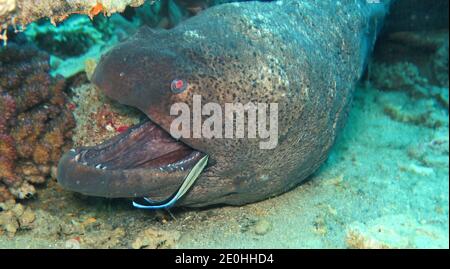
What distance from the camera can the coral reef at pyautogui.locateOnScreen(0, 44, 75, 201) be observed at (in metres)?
3.42

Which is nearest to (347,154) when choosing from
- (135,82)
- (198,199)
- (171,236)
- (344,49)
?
(344,49)

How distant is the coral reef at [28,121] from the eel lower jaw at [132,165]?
85 centimetres

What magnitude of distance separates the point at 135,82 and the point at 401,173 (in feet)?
11.7

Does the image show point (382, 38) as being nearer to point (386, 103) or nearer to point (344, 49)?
point (386, 103)

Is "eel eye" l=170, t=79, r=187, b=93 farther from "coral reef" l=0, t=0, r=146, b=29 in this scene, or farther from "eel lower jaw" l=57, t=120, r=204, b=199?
"coral reef" l=0, t=0, r=146, b=29

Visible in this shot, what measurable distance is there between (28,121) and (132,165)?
1302mm

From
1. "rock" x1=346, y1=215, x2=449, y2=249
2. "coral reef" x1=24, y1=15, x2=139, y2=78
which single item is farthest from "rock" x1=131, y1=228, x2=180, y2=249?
"coral reef" x1=24, y1=15, x2=139, y2=78

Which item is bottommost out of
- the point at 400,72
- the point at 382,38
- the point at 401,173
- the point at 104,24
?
the point at 401,173

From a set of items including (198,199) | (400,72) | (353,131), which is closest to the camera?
(198,199)

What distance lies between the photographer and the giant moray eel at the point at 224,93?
273 cm

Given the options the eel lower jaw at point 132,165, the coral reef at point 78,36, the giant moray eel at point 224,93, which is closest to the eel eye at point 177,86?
the giant moray eel at point 224,93

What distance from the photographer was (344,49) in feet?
12.4

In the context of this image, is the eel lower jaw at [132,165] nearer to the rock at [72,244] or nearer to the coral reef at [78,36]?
the rock at [72,244]

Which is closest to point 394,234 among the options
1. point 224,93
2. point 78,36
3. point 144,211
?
point 224,93
